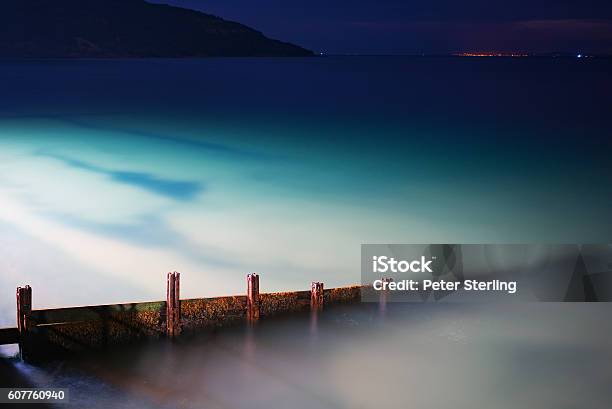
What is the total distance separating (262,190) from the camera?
2325 centimetres

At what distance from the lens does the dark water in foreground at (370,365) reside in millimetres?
9469

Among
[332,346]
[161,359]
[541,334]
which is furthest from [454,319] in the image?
[161,359]

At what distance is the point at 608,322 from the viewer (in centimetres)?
1192

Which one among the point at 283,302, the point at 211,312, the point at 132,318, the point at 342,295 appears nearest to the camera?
the point at 132,318

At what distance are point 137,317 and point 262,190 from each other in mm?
13028

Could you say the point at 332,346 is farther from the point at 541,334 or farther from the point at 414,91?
the point at 414,91

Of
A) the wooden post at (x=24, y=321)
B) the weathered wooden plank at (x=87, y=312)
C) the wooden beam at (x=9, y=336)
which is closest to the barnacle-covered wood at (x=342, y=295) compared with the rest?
the weathered wooden plank at (x=87, y=312)

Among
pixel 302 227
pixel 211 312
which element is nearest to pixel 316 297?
pixel 211 312

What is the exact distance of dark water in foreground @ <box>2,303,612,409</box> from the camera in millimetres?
9469

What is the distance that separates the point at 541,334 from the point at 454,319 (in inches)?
50.0

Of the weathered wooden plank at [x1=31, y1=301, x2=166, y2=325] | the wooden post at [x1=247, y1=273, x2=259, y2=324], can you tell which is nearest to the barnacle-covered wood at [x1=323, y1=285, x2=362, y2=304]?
the wooden post at [x1=247, y1=273, x2=259, y2=324]

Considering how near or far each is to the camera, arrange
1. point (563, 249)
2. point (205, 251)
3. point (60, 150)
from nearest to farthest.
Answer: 1. point (563, 249)
2. point (205, 251)
3. point (60, 150)

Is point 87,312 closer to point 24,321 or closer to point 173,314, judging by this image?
point 24,321

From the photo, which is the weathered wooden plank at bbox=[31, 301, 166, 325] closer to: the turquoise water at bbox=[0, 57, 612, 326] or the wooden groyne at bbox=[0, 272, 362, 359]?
the wooden groyne at bbox=[0, 272, 362, 359]
